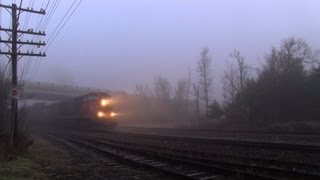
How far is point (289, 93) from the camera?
4569 centimetres

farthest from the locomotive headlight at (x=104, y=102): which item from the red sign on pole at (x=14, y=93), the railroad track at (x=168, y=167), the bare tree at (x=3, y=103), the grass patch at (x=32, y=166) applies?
the railroad track at (x=168, y=167)

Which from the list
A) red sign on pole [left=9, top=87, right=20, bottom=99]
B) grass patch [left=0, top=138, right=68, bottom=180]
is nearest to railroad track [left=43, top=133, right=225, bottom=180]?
grass patch [left=0, top=138, right=68, bottom=180]

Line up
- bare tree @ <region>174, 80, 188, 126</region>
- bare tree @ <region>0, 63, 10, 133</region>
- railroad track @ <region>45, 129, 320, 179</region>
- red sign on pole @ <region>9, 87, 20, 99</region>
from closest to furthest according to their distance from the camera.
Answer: railroad track @ <region>45, 129, 320, 179</region>, red sign on pole @ <region>9, 87, 20, 99</region>, bare tree @ <region>0, 63, 10, 133</region>, bare tree @ <region>174, 80, 188, 126</region>

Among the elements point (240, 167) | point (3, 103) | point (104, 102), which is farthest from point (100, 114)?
point (240, 167)

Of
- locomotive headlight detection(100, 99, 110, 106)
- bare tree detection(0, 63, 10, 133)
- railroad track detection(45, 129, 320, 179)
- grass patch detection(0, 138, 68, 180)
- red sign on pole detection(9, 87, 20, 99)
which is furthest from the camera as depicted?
locomotive headlight detection(100, 99, 110, 106)

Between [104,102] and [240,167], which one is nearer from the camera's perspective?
[240,167]

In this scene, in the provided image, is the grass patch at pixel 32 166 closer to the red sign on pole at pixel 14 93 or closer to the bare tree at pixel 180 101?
the red sign on pole at pixel 14 93

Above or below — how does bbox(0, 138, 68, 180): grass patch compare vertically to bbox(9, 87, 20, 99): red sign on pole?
below

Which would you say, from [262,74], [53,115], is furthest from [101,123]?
[53,115]

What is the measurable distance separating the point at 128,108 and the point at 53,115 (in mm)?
14455

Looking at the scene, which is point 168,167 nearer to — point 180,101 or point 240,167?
point 240,167

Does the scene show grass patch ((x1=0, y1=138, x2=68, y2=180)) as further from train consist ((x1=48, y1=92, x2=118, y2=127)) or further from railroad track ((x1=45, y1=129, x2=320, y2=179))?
train consist ((x1=48, y1=92, x2=118, y2=127))

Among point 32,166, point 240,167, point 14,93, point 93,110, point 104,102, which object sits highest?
point 104,102

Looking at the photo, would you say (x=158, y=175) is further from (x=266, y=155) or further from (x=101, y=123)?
(x=101, y=123)
